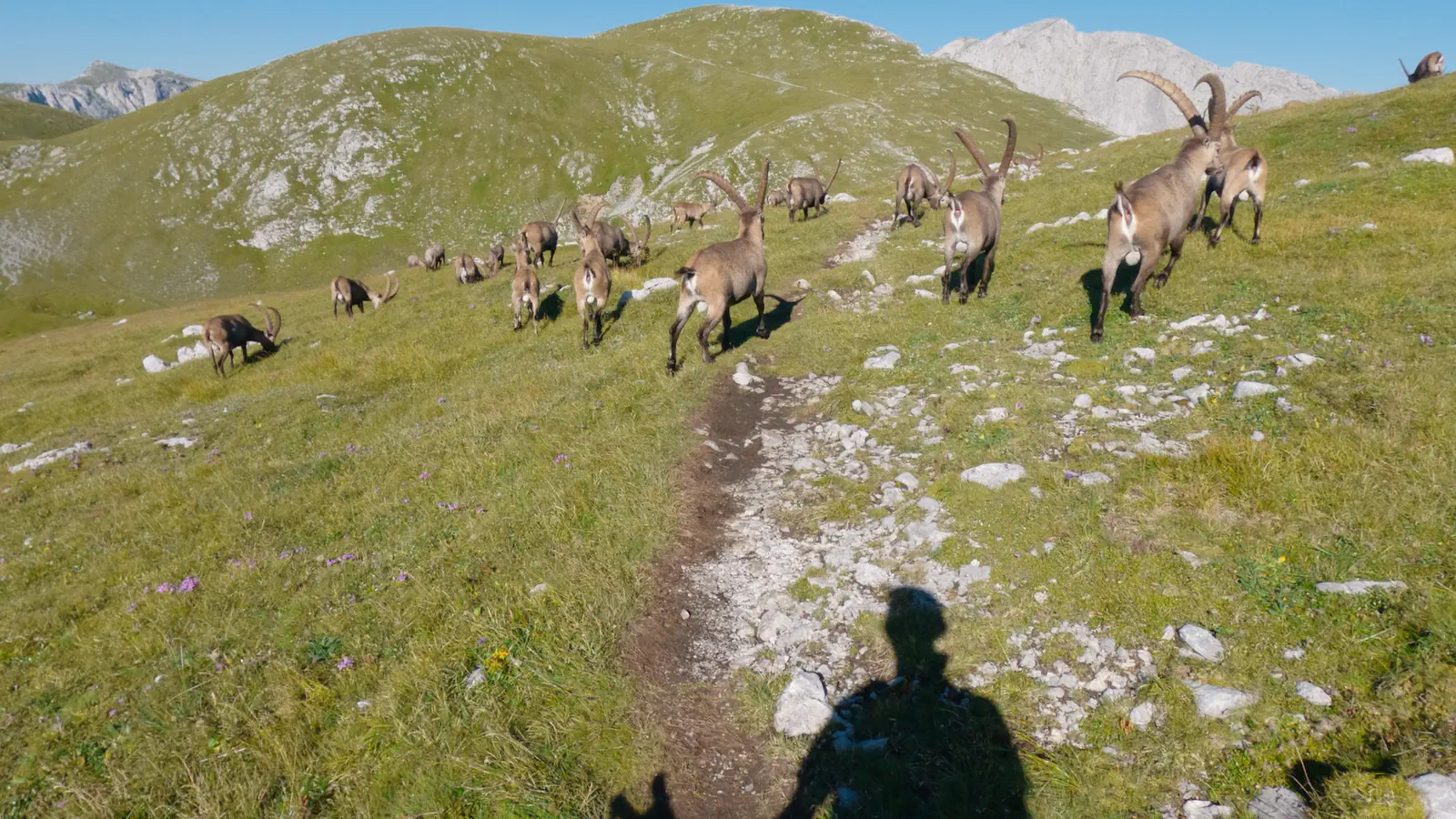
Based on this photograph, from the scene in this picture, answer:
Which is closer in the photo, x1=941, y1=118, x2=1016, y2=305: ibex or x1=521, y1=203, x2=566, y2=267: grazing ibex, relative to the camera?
x1=941, y1=118, x2=1016, y2=305: ibex

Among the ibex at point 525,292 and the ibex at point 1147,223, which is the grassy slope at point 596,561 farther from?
the ibex at point 525,292

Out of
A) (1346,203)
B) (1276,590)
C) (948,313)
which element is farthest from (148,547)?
(1346,203)

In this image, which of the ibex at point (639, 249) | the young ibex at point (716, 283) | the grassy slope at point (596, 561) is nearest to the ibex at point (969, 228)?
the grassy slope at point (596, 561)

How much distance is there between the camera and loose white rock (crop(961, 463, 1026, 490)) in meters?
7.35

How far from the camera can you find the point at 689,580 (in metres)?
6.87

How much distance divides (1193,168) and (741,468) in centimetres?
1218

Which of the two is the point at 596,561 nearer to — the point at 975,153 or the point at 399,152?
the point at 975,153

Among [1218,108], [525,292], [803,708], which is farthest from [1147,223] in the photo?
[525,292]

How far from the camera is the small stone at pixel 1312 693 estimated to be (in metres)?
4.11

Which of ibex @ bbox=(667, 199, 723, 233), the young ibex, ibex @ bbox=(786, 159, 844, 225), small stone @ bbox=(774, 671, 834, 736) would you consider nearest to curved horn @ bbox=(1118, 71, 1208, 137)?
the young ibex

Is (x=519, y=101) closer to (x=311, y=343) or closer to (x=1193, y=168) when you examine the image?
(x=311, y=343)

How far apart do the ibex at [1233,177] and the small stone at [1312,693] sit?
557 inches

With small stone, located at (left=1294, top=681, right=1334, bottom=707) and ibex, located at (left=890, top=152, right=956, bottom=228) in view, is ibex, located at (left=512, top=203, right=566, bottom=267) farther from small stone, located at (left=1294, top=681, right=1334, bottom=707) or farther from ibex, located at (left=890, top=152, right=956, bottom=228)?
small stone, located at (left=1294, top=681, right=1334, bottom=707)

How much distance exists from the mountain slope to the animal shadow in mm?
73015
